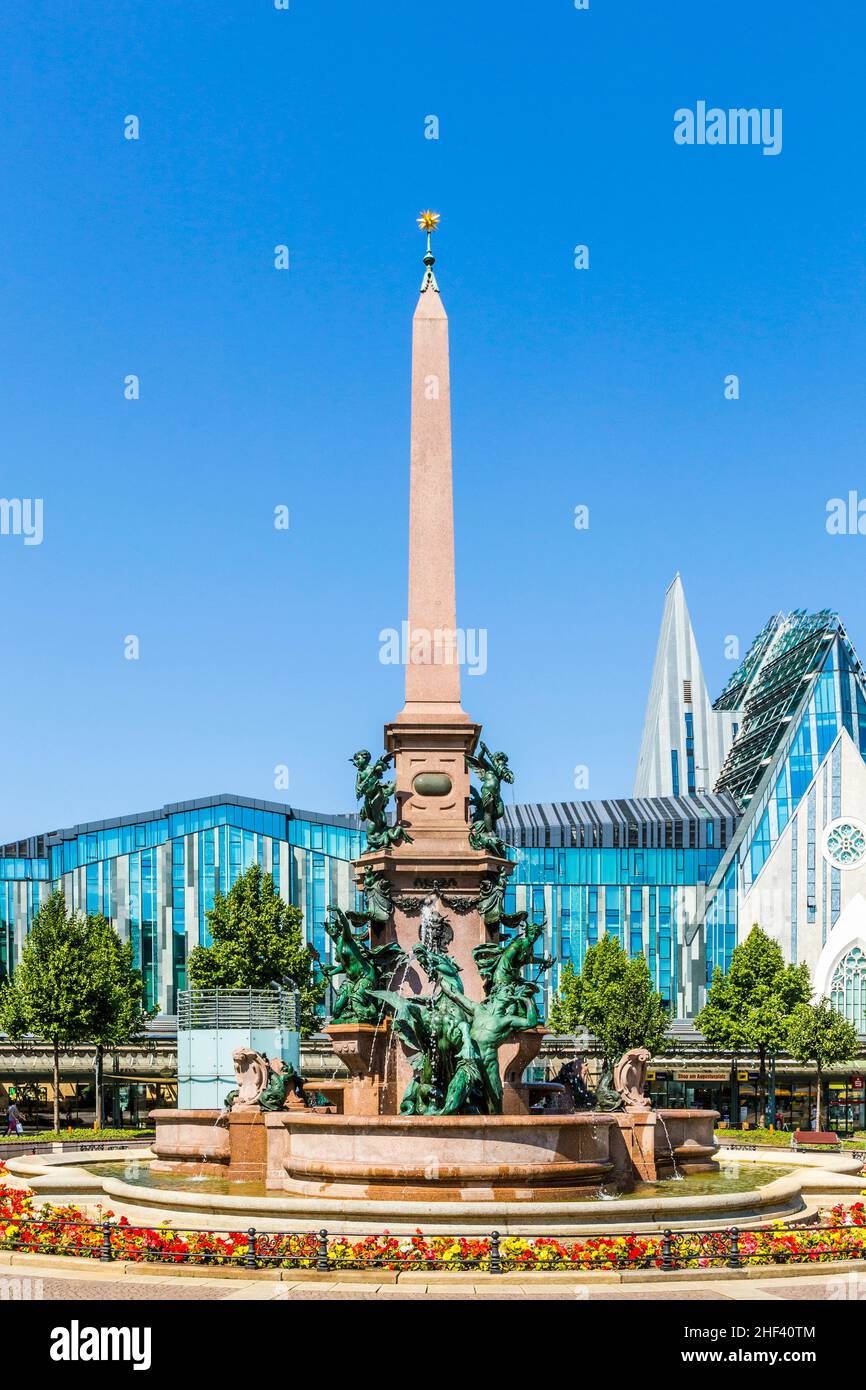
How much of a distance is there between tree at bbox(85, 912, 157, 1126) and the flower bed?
4368cm

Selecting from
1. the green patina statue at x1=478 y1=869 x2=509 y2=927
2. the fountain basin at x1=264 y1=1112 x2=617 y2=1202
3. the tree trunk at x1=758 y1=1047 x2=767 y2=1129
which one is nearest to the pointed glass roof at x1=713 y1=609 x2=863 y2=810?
the tree trunk at x1=758 y1=1047 x2=767 y2=1129

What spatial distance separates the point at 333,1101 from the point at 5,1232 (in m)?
13.5

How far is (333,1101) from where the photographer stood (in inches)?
1411

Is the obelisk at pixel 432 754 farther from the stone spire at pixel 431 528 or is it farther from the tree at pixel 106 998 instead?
the tree at pixel 106 998

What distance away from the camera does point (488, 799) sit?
36.6 metres

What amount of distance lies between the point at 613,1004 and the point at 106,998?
2448cm

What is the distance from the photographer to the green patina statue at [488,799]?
35.9m

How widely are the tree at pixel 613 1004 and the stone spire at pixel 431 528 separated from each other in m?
40.9

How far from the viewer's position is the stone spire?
38562 millimetres

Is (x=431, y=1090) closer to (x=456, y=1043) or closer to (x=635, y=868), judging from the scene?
(x=456, y=1043)

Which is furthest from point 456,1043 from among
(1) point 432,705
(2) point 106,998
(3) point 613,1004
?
(3) point 613,1004

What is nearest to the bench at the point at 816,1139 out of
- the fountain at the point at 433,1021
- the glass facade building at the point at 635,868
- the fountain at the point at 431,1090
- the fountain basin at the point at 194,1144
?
the fountain at the point at 431,1090
